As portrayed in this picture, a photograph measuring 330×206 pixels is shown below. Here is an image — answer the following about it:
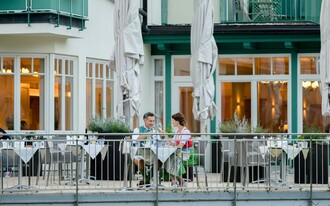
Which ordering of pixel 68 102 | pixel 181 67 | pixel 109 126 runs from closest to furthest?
pixel 109 126 → pixel 68 102 → pixel 181 67

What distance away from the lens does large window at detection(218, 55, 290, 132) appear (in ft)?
115

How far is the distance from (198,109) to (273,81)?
18.7 feet

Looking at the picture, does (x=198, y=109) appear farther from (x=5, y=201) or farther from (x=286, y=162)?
(x=5, y=201)

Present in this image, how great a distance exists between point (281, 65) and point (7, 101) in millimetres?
8622

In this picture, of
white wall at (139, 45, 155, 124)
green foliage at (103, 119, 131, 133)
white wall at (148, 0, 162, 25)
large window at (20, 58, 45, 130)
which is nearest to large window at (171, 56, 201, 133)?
white wall at (139, 45, 155, 124)

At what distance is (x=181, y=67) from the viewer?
117 ft

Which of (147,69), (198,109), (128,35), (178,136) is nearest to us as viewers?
(178,136)

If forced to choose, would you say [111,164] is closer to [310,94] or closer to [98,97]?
[98,97]

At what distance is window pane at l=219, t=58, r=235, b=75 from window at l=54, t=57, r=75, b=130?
5154 millimetres

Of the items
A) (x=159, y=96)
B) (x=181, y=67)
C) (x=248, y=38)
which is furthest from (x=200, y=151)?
(x=159, y=96)

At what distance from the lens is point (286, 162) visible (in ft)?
77.3

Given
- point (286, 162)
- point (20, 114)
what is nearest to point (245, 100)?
point (20, 114)

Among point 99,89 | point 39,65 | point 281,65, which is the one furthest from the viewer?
point 281,65

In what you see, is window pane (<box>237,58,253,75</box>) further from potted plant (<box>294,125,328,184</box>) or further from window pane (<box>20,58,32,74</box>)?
potted plant (<box>294,125,328,184</box>)
